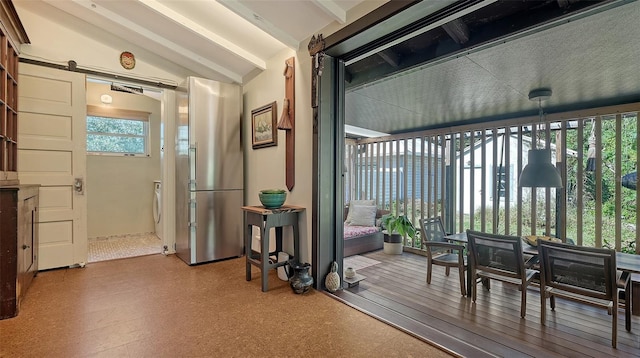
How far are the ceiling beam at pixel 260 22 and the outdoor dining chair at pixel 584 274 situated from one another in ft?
9.39

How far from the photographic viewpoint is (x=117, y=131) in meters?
5.15

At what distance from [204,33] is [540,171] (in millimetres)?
4096

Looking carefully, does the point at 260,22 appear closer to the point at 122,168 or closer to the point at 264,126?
the point at 264,126

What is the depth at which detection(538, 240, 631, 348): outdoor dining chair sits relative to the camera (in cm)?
214

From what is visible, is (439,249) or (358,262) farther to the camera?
(358,262)

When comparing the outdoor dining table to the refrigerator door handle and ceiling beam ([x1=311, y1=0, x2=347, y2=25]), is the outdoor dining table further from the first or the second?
the refrigerator door handle

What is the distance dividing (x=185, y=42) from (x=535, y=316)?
15.2ft

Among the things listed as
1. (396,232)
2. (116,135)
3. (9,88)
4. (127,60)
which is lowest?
(396,232)

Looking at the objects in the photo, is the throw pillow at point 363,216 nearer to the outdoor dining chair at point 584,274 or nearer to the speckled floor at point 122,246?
the outdoor dining chair at point 584,274

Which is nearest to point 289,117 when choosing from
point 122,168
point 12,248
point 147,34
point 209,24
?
point 209,24

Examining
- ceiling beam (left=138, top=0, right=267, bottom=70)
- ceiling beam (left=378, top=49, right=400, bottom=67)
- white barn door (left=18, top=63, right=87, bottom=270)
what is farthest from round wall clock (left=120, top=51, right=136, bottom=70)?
ceiling beam (left=378, top=49, right=400, bottom=67)

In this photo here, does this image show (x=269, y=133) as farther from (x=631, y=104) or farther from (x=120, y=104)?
(x=631, y=104)

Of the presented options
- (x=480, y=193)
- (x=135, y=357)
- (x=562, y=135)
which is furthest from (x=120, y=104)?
(x=562, y=135)

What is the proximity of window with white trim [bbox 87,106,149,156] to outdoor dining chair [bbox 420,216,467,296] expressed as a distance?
196 inches
